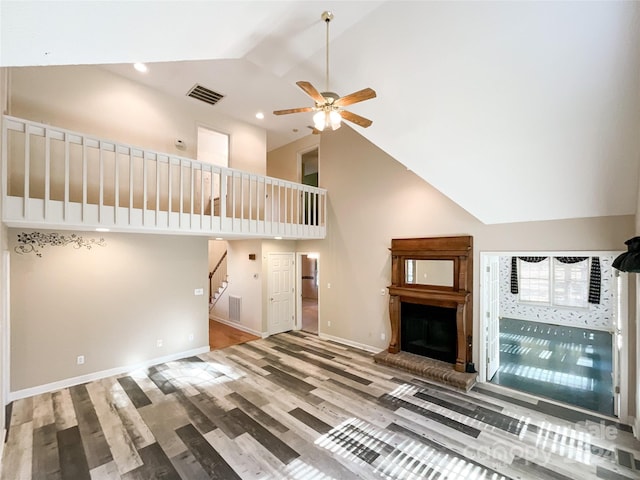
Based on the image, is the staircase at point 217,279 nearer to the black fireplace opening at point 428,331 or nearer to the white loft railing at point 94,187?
the white loft railing at point 94,187

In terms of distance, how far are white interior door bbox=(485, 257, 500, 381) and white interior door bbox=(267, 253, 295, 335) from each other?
472cm

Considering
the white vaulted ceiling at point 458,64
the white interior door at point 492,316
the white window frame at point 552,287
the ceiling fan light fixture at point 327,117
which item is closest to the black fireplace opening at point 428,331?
the white interior door at point 492,316

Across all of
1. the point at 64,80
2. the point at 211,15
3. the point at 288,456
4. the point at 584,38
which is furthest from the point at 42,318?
the point at 584,38

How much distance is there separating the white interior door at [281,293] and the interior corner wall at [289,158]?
234 cm

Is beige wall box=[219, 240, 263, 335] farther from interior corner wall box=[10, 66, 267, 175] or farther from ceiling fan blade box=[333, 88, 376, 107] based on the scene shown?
ceiling fan blade box=[333, 88, 376, 107]

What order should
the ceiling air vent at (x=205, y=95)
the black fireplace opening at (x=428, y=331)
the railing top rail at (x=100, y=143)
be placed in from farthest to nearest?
the ceiling air vent at (x=205, y=95) → the black fireplace opening at (x=428, y=331) → the railing top rail at (x=100, y=143)

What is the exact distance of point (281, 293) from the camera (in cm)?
758

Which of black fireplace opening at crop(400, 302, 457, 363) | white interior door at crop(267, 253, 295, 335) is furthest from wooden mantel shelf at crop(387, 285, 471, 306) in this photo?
white interior door at crop(267, 253, 295, 335)

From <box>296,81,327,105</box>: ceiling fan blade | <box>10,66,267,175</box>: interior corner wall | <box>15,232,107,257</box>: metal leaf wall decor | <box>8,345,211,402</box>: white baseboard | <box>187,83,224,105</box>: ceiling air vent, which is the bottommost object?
<box>8,345,211,402</box>: white baseboard

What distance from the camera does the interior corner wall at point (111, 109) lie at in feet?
14.5

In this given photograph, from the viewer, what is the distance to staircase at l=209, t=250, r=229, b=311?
8867mm

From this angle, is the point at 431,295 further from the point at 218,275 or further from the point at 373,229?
the point at 218,275

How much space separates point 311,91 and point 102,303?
194 inches

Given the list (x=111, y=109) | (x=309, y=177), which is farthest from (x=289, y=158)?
(x=111, y=109)
